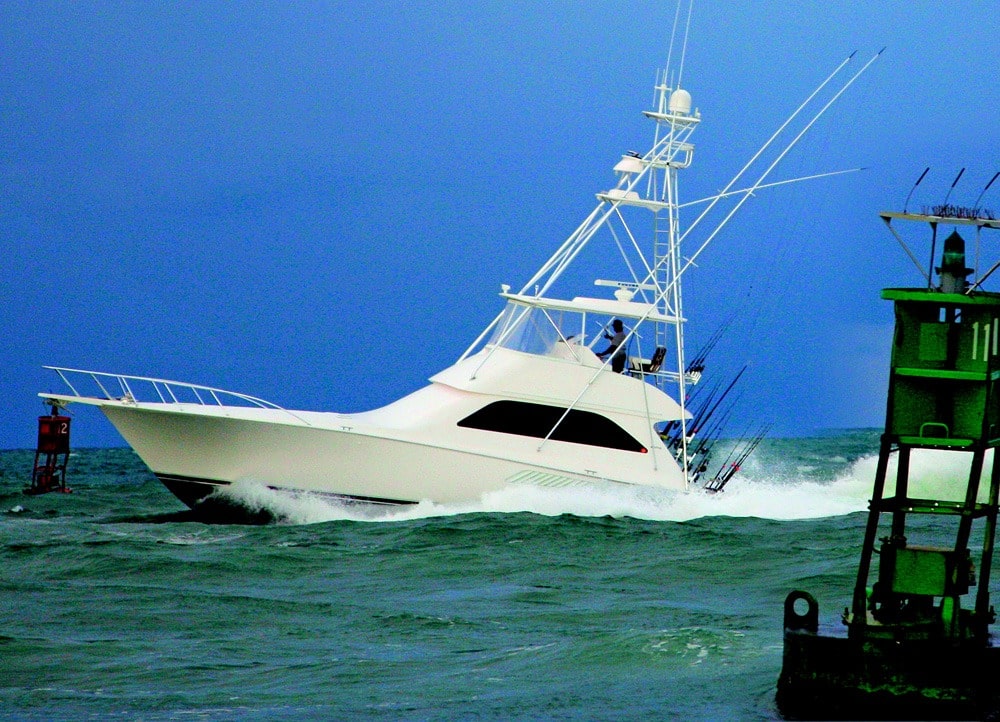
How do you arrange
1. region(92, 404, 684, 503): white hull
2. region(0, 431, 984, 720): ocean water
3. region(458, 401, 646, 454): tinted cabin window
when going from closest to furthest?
1. region(0, 431, 984, 720): ocean water
2. region(92, 404, 684, 503): white hull
3. region(458, 401, 646, 454): tinted cabin window

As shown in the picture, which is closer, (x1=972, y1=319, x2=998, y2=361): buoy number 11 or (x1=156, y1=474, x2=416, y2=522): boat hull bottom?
(x1=972, y1=319, x2=998, y2=361): buoy number 11

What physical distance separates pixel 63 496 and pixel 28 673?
40.8ft

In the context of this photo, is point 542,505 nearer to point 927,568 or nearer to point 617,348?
point 617,348

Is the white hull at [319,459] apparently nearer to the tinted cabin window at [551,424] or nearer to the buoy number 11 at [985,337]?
the tinted cabin window at [551,424]

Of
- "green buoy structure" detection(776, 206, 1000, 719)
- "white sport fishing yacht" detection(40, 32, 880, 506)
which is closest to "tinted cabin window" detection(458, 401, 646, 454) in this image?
"white sport fishing yacht" detection(40, 32, 880, 506)

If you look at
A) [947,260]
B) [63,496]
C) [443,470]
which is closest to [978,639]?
[947,260]

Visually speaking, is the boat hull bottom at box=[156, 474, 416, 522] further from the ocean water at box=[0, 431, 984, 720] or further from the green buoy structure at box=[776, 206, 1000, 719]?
the green buoy structure at box=[776, 206, 1000, 719]

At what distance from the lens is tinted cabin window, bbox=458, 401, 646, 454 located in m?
18.1

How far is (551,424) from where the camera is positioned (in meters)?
18.2

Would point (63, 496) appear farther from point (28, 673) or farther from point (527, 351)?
point (28, 673)

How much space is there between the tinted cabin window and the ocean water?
67 cm

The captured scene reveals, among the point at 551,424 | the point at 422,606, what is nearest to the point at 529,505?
the point at 551,424

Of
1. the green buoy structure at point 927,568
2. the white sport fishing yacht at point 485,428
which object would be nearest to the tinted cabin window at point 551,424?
the white sport fishing yacht at point 485,428

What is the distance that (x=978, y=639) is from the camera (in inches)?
301
